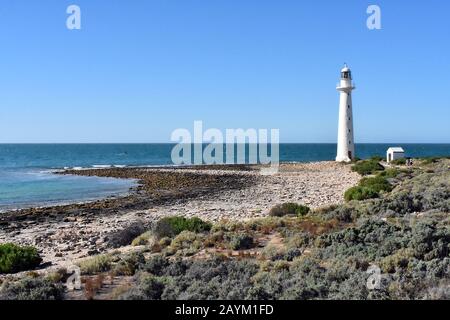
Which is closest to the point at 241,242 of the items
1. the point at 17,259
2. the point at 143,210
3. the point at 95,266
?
the point at 95,266

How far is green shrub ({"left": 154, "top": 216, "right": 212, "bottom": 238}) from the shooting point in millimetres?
13377

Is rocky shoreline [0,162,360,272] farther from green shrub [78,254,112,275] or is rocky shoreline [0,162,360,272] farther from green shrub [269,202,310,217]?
green shrub [78,254,112,275]

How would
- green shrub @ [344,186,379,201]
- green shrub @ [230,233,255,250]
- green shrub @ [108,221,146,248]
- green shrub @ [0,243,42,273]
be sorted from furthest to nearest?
green shrub @ [344,186,379,201] → green shrub @ [108,221,146,248] → green shrub @ [230,233,255,250] → green shrub @ [0,243,42,273]

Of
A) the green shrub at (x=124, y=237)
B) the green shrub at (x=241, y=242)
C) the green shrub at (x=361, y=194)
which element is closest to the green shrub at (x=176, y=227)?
the green shrub at (x=124, y=237)

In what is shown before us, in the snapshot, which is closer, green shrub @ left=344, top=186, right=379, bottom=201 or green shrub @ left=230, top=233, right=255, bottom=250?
green shrub @ left=230, top=233, right=255, bottom=250

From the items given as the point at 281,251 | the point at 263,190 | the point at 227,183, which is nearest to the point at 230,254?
the point at 281,251

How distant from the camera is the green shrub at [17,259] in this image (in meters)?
10.8

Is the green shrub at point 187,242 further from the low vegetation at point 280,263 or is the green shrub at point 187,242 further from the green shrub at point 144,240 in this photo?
the green shrub at point 144,240

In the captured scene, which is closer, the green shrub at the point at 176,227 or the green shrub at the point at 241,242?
the green shrub at the point at 241,242

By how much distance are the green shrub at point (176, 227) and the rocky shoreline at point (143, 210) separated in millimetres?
1580

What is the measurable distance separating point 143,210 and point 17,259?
12027 mm

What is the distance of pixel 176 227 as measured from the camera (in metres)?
14.0

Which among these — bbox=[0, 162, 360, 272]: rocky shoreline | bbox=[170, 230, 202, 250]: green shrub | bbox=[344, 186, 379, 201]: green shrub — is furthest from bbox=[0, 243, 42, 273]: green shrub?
bbox=[344, 186, 379, 201]: green shrub

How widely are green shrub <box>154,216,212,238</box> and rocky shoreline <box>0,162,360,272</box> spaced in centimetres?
→ 158
